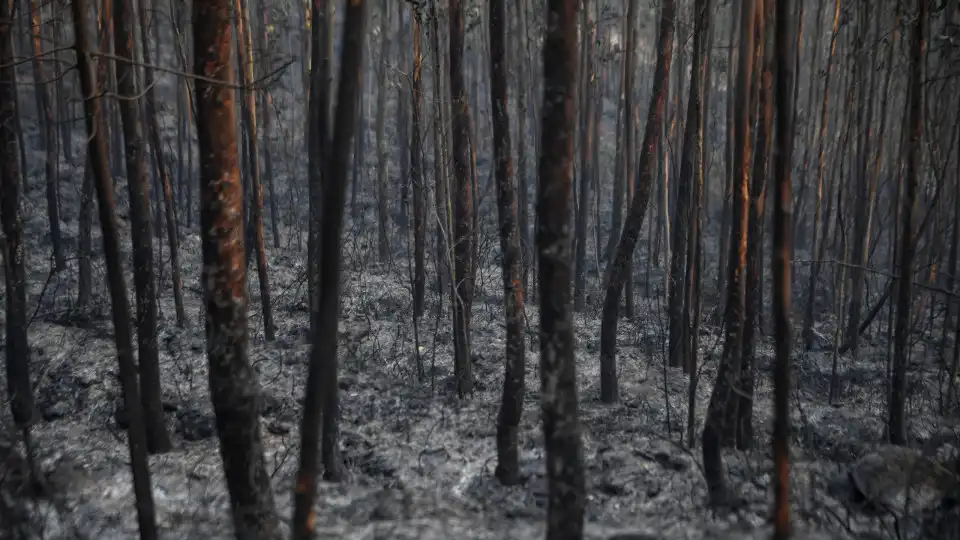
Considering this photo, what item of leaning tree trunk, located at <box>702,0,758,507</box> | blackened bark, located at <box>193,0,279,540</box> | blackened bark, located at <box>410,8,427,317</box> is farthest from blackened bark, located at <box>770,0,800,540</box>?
blackened bark, located at <box>410,8,427,317</box>

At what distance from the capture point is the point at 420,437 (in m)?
8.37

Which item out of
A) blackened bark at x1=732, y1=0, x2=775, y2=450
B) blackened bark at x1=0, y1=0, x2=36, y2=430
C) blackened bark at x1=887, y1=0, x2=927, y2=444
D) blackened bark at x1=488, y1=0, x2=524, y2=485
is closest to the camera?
blackened bark at x1=488, y1=0, x2=524, y2=485

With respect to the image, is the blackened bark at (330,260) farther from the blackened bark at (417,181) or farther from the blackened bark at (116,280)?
the blackened bark at (417,181)

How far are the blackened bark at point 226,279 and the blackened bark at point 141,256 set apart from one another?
2953 mm

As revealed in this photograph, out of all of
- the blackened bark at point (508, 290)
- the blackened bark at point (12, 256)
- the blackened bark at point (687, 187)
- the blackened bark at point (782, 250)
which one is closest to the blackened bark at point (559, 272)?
the blackened bark at point (782, 250)

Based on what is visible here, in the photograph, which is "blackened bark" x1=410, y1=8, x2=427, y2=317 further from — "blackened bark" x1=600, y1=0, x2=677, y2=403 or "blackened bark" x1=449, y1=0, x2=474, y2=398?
"blackened bark" x1=600, y1=0, x2=677, y2=403

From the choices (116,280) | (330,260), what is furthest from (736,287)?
(116,280)

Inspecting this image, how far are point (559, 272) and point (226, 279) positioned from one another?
2.46m

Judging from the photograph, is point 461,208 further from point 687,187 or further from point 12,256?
point 12,256

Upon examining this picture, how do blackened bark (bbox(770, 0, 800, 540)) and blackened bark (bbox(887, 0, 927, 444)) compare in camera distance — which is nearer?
blackened bark (bbox(770, 0, 800, 540))

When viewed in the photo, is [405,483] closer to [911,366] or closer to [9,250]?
[9,250]

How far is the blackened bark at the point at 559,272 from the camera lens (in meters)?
4.38

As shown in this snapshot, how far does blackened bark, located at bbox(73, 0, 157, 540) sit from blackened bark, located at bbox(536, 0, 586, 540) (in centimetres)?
310

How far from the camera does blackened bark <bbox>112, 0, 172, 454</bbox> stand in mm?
7277
